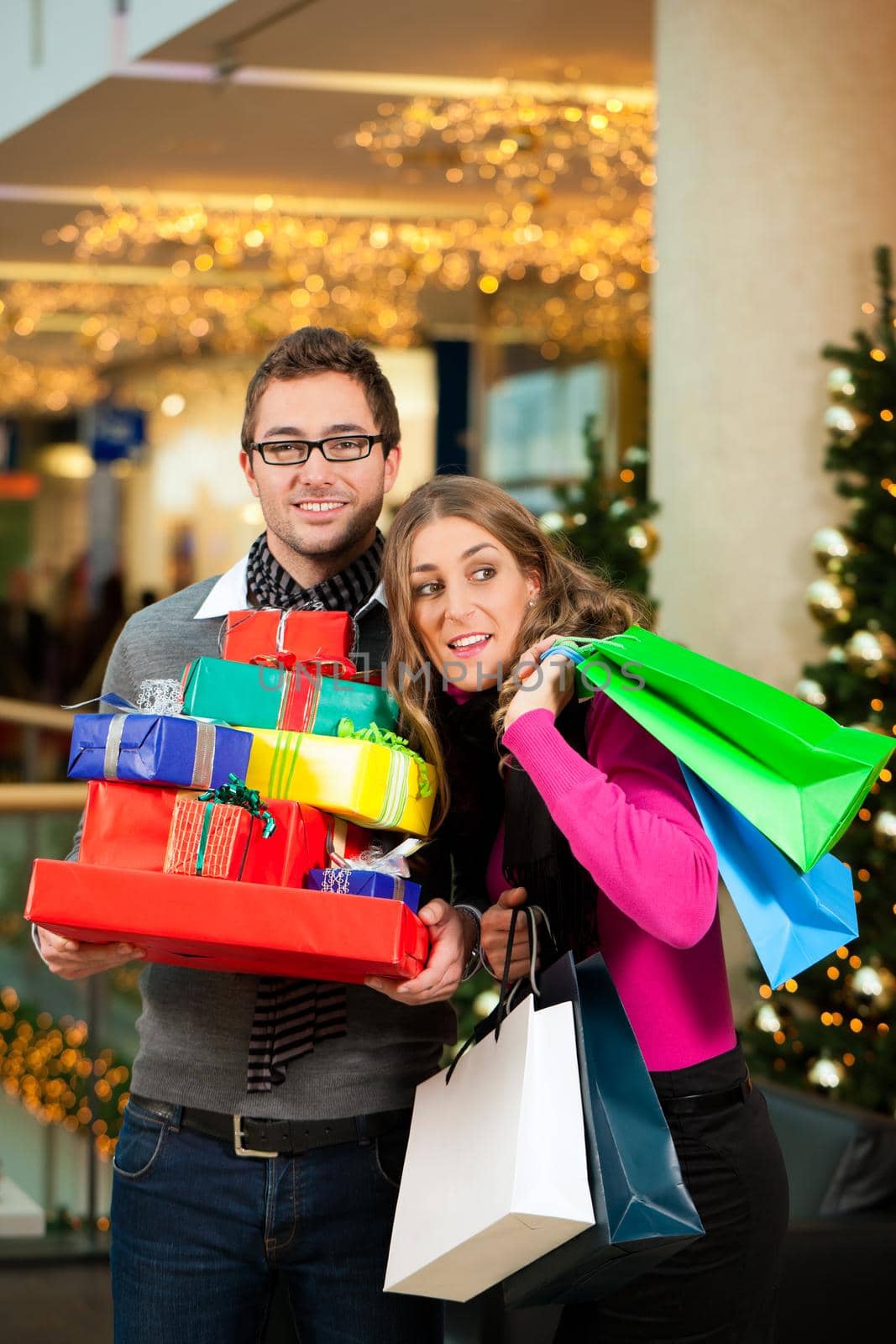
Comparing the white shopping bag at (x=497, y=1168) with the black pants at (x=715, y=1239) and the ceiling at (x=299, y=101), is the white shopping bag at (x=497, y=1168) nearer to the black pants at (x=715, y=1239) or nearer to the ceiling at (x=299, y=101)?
the black pants at (x=715, y=1239)

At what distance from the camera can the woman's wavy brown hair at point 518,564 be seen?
178cm

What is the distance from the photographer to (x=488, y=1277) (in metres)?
1.60

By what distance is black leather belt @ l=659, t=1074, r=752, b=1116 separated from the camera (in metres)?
1.68

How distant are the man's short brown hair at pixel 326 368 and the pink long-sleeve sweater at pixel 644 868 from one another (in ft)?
1.68

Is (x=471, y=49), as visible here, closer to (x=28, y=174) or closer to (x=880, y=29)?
(x=880, y=29)

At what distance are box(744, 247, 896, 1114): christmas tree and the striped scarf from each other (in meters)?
2.32

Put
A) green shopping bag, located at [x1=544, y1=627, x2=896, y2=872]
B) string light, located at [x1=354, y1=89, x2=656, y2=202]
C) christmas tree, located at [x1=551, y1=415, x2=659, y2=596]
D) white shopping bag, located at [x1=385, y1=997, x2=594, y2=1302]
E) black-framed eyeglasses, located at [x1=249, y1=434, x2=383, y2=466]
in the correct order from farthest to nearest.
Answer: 1. string light, located at [x1=354, y1=89, x2=656, y2=202]
2. christmas tree, located at [x1=551, y1=415, x2=659, y2=596]
3. black-framed eyeglasses, located at [x1=249, y1=434, x2=383, y2=466]
4. green shopping bag, located at [x1=544, y1=627, x2=896, y2=872]
5. white shopping bag, located at [x1=385, y1=997, x2=594, y2=1302]

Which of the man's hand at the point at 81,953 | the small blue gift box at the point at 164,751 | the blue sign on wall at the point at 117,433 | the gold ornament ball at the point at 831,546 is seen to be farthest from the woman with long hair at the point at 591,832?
the blue sign on wall at the point at 117,433

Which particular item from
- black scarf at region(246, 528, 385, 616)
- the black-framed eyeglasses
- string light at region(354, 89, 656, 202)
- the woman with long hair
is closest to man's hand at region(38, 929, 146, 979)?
the woman with long hair

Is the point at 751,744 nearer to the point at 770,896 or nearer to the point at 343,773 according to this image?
the point at 770,896

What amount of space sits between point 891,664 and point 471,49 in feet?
11.4

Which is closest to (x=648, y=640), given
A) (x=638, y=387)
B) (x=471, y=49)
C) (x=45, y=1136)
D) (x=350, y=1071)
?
(x=350, y=1071)

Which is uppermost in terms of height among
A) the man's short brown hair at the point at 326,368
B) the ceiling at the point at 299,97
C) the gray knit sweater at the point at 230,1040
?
the ceiling at the point at 299,97

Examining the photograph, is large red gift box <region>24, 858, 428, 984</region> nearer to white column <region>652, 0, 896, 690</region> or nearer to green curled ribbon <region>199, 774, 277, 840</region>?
green curled ribbon <region>199, 774, 277, 840</region>
